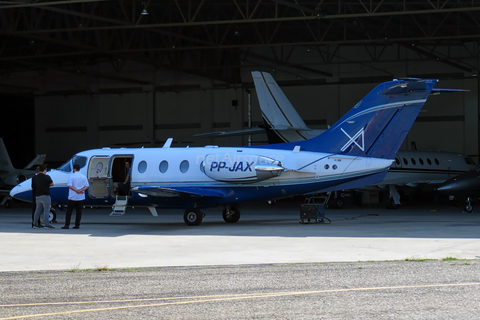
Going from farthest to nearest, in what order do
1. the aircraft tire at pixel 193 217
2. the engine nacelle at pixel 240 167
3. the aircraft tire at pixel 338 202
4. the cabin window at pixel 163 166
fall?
the aircraft tire at pixel 338 202 → the cabin window at pixel 163 166 → the aircraft tire at pixel 193 217 → the engine nacelle at pixel 240 167

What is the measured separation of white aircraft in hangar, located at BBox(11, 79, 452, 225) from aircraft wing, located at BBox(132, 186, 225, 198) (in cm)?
3

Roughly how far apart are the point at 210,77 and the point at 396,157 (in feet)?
49.7

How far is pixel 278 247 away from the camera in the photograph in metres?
12.6

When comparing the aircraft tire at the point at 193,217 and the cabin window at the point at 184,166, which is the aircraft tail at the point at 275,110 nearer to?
the cabin window at the point at 184,166

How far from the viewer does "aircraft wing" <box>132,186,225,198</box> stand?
17.7 meters

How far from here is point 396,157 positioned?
97.6 feet

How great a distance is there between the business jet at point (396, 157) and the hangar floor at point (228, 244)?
877cm

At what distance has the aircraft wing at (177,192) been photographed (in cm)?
1772

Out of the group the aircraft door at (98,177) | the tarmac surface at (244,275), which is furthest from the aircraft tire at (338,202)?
the tarmac surface at (244,275)

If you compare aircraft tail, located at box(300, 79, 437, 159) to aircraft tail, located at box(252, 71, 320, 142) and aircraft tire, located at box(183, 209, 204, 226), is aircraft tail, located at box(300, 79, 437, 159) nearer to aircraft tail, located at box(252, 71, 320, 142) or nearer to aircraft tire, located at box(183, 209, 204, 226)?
aircraft tire, located at box(183, 209, 204, 226)

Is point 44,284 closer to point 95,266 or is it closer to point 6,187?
point 95,266

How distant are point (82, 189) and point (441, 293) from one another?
12546mm

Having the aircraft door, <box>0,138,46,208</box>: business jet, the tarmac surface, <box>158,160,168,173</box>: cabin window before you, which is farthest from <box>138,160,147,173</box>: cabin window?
<box>0,138,46,208</box>: business jet

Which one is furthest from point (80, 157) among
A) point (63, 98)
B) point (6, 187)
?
point (63, 98)
